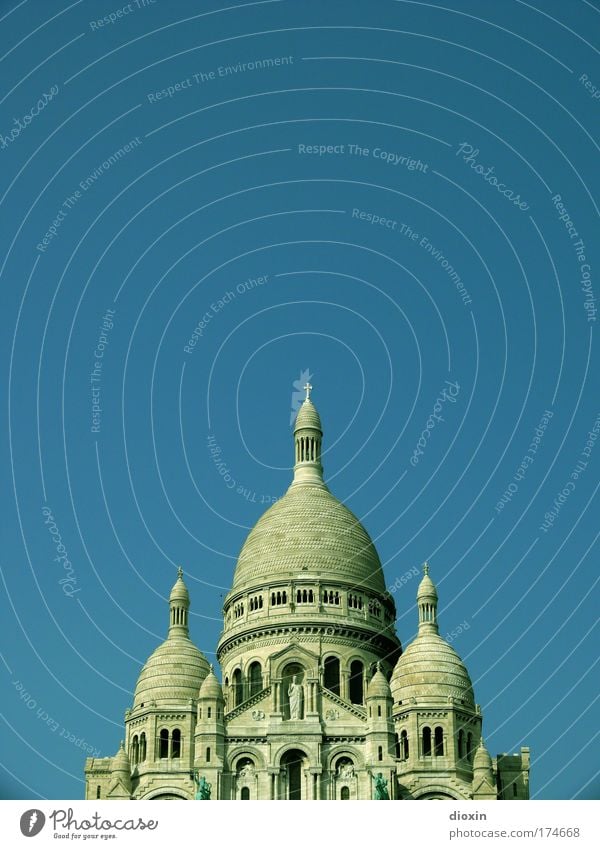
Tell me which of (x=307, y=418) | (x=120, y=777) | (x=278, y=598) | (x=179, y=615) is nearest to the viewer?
(x=120, y=777)

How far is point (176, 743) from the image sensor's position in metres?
104

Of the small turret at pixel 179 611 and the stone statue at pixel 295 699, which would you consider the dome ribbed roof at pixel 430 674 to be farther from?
the small turret at pixel 179 611

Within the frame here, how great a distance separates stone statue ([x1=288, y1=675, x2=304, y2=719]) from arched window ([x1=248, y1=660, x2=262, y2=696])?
761 centimetres

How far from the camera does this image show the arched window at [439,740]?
10056cm

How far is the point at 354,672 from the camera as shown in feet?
364

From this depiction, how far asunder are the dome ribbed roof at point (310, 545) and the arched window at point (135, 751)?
14529 millimetres

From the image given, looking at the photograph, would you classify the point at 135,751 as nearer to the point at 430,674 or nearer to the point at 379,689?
the point at 379,689

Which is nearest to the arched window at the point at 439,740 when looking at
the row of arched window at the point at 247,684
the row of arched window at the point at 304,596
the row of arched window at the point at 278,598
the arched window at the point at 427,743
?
the arched window at the point at 427,743

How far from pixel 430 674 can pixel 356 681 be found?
9.18 meters

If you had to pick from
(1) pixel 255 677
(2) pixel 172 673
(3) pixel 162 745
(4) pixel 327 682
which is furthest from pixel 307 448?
(3) pixel 162 745
